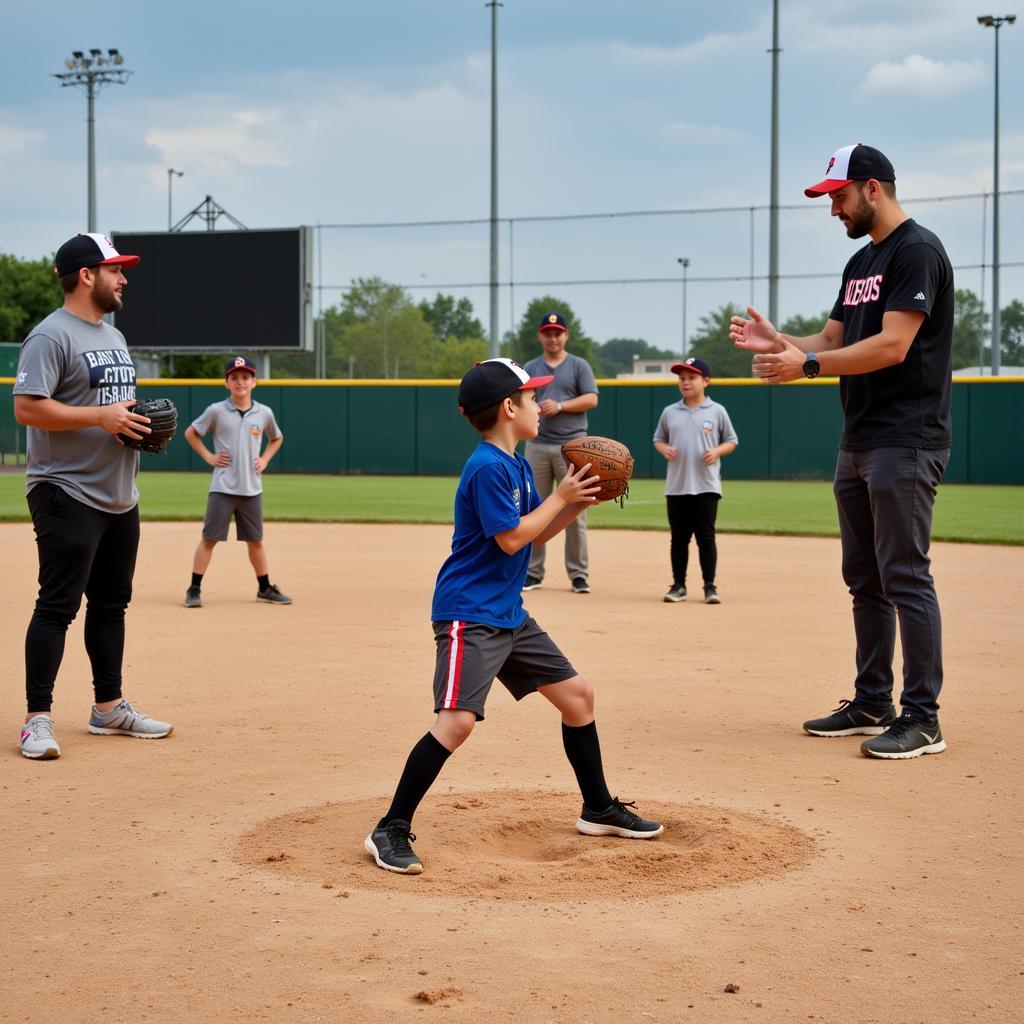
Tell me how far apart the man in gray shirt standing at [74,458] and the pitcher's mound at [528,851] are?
168 cm

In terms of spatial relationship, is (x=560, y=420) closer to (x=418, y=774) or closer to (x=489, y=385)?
(x=489, y=385)

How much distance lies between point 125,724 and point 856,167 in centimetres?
405

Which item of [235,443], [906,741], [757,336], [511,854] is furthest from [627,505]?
[511,854]

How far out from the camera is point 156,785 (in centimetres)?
524

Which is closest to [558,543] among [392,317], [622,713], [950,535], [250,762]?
[950,535]

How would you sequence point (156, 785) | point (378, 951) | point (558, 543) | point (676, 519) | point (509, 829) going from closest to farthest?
point (378, 951), point (509, 829), point (156, 785), point (676, 519), point (558, 543)

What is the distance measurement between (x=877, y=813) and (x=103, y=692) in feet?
11.2

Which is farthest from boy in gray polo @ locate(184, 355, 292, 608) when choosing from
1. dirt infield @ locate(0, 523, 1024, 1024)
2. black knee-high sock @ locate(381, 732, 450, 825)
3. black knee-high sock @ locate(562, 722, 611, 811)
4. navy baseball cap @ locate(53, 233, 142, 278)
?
black knee-high sock @ locate(381, 732, 450, 825)

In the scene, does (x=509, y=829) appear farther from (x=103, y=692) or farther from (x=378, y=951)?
(x=103, y=692)

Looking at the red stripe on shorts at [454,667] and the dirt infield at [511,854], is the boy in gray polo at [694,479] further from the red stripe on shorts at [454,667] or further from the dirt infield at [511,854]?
the red stripe on shorts at [454,667]

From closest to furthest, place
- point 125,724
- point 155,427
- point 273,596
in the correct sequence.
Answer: point 155,427
point 125,724
point 273,596

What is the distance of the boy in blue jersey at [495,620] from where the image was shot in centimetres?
424

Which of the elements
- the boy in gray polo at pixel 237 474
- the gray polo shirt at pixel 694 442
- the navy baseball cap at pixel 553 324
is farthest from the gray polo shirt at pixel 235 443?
the gray polo shirt at pixel 694 442

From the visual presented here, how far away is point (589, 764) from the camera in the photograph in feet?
14.8
